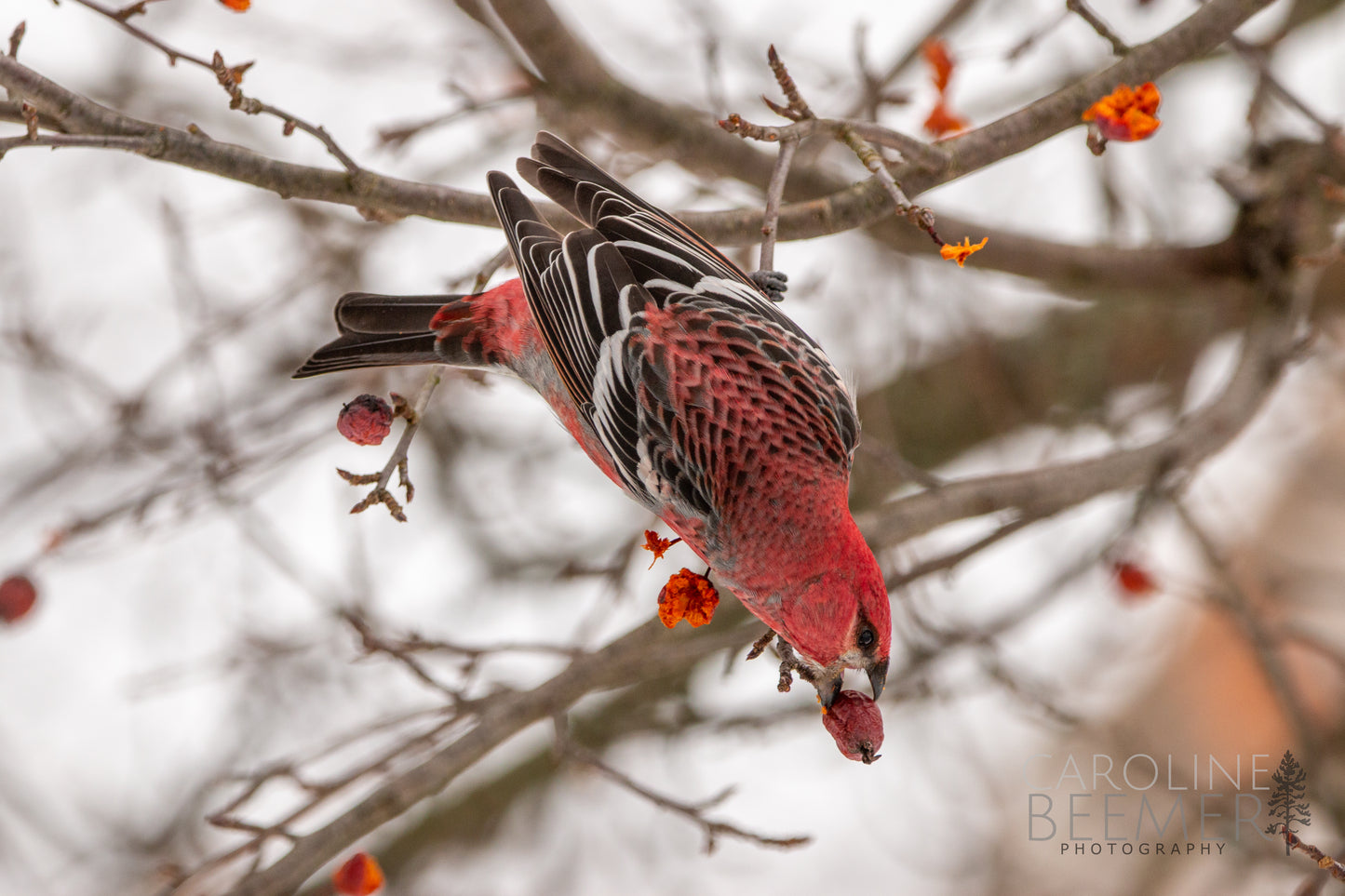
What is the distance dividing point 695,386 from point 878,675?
1.01 m

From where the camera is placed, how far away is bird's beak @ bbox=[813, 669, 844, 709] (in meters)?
2.66

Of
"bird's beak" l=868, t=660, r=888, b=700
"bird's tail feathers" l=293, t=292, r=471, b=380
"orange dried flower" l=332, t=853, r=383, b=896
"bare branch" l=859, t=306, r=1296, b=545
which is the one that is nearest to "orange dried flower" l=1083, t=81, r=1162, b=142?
"bare branch" l=859, t=306, r=1296, b=545

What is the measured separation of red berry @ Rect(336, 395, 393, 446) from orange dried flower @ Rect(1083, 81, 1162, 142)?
2.04 meters

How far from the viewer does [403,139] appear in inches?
138

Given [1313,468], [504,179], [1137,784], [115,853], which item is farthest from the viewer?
[1313,468]

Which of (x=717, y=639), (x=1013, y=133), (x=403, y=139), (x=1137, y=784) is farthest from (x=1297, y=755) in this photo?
(x=403, y=139)

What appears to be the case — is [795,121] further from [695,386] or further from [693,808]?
[693,808]

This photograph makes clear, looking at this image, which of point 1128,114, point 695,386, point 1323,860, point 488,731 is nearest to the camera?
point 1323,860

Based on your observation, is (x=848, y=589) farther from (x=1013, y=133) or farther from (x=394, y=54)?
(x=394, y=54)

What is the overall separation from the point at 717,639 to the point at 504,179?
157 cm

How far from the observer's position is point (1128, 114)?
2.60 meters

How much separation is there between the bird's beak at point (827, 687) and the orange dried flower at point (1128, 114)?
1.59 meters

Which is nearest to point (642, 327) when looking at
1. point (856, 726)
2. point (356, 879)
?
point (856, 726)

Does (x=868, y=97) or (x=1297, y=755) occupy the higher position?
(x=868, y=97)
